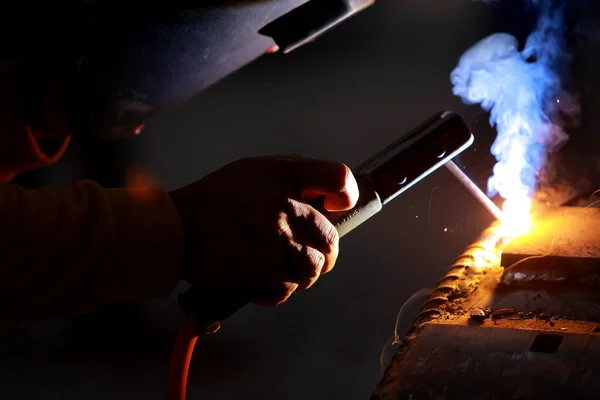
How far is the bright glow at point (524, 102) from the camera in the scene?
1.72 metres

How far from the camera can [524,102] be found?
176 centimetres

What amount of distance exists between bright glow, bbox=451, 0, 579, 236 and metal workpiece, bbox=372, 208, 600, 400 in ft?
1.16

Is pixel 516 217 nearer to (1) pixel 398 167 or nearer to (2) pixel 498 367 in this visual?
(1) pixel 398 167

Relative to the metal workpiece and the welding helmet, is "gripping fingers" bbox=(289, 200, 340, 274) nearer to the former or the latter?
the metal workpiece

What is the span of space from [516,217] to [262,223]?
0.99 meters

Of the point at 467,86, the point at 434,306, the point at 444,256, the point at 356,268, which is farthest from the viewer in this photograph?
the point at 356,268

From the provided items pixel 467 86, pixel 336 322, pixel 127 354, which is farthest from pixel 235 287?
pixel 127 354

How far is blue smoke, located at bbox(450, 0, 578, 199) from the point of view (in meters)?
1.73

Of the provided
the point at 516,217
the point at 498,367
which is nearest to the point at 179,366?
the point at 498,367

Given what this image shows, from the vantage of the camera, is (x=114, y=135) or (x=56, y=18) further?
(x=114, y=135)

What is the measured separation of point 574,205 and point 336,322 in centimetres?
118

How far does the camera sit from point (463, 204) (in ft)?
6.66

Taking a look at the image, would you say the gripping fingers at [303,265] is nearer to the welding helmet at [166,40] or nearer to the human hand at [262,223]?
the human hand at [262,223]

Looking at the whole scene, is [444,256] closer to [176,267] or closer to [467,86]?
[467,86]
